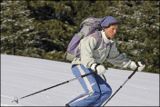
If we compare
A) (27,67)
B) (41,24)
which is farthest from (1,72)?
(41,24)

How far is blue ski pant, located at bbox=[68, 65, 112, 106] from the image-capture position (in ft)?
17.2

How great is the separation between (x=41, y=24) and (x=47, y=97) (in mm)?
15265

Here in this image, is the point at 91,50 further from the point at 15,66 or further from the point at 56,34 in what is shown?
the point at 56,34

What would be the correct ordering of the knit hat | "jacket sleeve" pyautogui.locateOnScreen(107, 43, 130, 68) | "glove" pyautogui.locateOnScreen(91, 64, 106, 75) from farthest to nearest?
"jacket sleeve" pyautogui.locateOnScreen(107, 43, 130, 68) → the knit hat → "glove" pyautogui.locateOnScreen(91, 64, 106, 75)

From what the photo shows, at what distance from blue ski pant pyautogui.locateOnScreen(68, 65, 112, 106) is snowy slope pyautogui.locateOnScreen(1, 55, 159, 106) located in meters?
3.11

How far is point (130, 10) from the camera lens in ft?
72.1

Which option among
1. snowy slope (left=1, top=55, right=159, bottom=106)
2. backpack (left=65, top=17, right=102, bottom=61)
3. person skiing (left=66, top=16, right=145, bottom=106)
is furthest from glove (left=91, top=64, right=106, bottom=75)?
snowy slope (left=1, top=55, right=159, bottom=106)

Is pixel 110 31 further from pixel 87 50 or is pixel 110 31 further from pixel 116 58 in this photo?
pixel 116 58

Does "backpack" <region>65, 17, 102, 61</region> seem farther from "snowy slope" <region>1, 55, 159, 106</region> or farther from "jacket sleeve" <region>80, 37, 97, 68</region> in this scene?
"snowy slope" <region>1, 55, 159, 106</region>

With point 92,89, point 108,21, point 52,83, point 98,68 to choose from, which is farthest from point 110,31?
point 52,83

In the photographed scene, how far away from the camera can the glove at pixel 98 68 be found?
4891 millimetres

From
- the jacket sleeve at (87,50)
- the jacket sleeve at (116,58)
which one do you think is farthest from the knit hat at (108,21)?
the jacket sleeve at (116,58)

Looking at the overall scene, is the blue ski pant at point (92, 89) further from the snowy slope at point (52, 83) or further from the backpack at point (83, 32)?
the snowy slope at point (52, 83)

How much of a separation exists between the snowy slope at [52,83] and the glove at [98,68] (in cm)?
354
